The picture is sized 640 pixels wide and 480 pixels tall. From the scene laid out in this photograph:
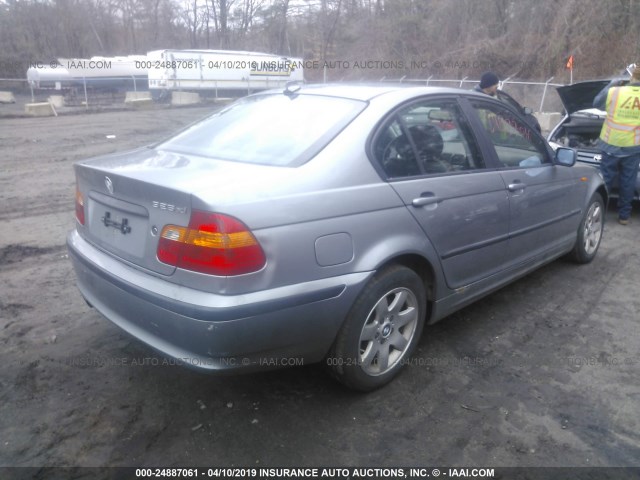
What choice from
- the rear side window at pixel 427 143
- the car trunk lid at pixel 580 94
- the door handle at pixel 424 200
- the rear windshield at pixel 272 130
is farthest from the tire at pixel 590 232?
the rear windshield at pixel 272 130

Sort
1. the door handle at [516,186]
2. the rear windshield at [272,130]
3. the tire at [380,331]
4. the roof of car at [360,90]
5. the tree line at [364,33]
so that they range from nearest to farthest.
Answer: the tire at [380,331] → the rear windshield at [272,130] → the roof of car at [360,90] → the door handle at [516,186] → the tree line at [364,33]

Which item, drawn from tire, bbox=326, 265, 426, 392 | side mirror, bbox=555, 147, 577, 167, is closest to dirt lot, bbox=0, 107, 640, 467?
tire, bbox=326, 265, 426, 392

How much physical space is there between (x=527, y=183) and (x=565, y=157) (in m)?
0.64

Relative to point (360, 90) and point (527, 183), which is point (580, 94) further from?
point (360, 90)

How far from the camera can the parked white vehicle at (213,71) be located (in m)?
27.1

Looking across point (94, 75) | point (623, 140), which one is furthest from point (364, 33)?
point (623, 140)

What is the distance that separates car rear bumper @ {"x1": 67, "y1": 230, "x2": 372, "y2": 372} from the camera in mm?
2318

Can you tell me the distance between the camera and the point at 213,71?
28250 millimetres

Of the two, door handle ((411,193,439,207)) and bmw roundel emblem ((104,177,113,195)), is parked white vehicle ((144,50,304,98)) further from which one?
door handle ((411,193,439,207))

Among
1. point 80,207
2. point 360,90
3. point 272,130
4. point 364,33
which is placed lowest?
point 80,207

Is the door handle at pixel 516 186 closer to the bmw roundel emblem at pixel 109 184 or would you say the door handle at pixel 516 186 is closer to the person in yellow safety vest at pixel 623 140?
the bmw roundel emblem at pixel 109 184

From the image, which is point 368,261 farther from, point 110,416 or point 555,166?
point 555,166

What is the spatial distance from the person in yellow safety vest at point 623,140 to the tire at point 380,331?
4.50 m

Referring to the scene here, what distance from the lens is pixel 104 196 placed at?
9.30ft
